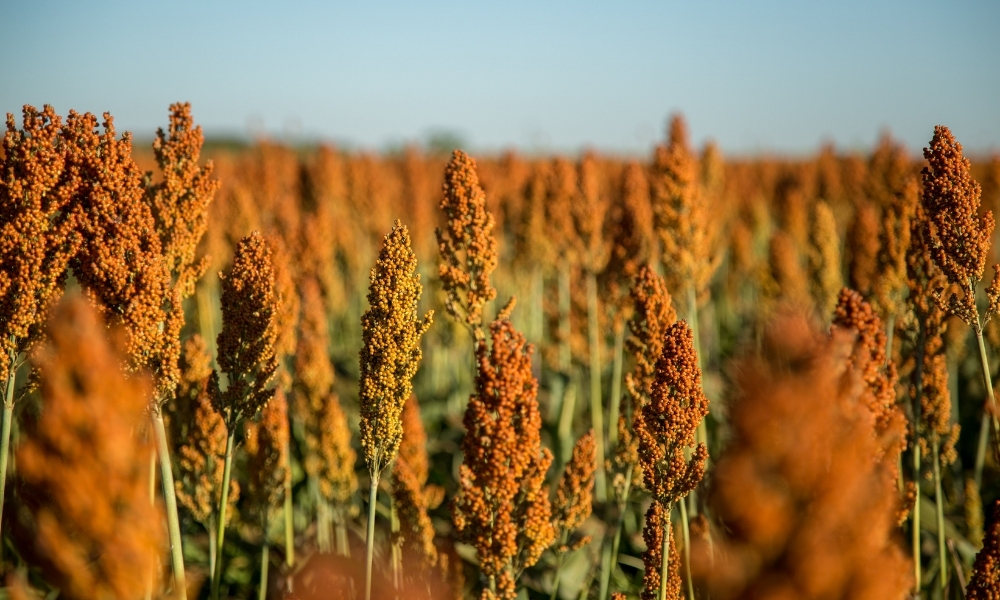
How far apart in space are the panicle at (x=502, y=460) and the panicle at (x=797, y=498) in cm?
106

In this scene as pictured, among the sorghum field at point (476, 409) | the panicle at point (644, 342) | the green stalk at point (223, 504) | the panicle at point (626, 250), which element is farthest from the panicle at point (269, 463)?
the panicle at point (626, 250)

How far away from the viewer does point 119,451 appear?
227cm

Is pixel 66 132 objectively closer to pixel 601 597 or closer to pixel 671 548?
pixel 671 548

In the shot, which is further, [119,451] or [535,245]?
[535,245]

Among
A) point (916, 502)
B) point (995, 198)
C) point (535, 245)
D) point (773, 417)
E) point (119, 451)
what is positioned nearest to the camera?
point (773, 417)

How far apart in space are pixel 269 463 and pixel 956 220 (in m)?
4.29

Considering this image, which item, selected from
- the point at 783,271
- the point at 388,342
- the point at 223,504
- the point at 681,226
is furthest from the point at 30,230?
the point at 783,271

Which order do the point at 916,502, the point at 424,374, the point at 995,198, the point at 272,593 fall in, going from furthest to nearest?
the point at 424,374 < the point at 995,198 < the point at 272,593 < the point at 916,502

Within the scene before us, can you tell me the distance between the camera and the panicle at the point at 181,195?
13.2 feet

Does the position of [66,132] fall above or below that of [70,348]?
above

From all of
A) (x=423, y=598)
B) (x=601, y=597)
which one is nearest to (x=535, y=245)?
(x=601, y=597)

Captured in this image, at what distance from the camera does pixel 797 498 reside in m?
2.09

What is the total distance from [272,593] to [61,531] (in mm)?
3170

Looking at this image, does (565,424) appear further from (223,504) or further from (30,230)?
(30,230)
